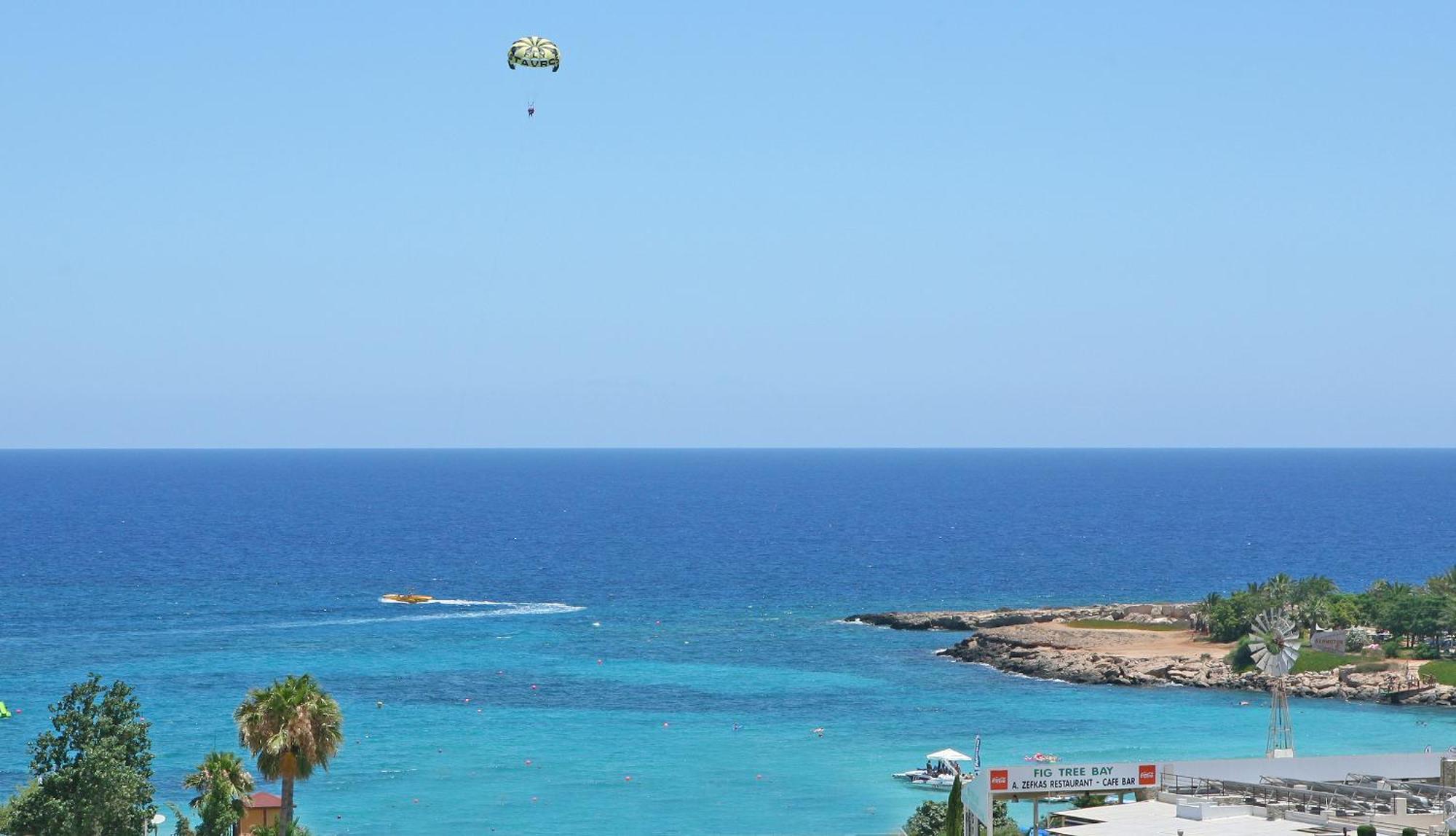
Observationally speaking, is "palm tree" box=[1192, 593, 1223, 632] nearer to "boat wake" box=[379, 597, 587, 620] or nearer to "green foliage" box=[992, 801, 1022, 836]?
"boat wake" box=[379, 597, 587, 620]

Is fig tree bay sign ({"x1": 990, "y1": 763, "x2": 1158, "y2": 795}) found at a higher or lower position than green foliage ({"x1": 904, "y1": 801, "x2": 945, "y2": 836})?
higher

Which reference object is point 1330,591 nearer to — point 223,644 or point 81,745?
point 223,644

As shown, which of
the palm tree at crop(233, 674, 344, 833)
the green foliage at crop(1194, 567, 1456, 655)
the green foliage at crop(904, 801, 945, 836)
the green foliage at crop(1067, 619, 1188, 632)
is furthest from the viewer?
the green foliage at crop(1067, 619, 1188, 632)

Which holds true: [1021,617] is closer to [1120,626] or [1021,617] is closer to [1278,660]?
[1120,626]

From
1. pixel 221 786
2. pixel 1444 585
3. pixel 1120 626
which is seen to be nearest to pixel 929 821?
pixel 221 786

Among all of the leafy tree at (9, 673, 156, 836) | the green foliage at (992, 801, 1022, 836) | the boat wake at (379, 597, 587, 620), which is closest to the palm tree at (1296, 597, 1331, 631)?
the boat wake at (379, 597, 587, 620)

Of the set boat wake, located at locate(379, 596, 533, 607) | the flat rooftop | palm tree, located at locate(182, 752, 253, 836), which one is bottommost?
palm tree, located at locate(182, 752, 253, 836)

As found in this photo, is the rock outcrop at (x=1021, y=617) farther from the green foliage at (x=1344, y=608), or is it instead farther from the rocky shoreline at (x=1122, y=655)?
the green foliage at (x=1344, y=608)
